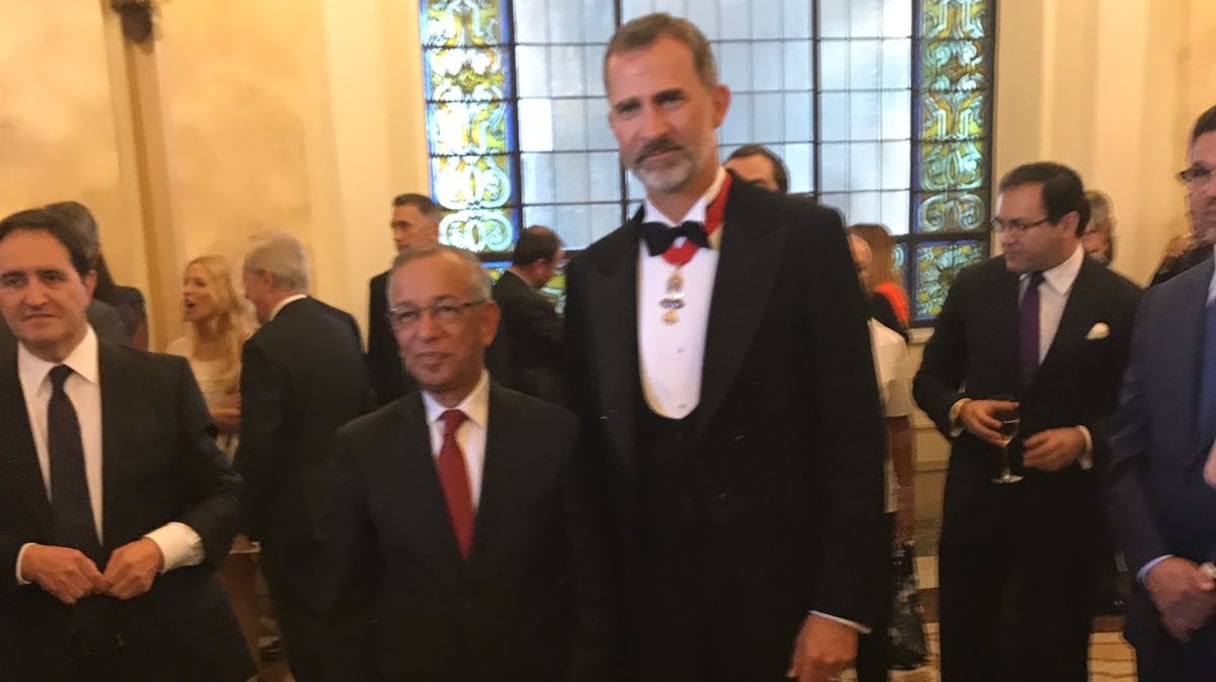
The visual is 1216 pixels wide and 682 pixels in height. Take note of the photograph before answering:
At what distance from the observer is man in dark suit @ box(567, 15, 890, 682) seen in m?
1.65

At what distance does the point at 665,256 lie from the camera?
1.75m

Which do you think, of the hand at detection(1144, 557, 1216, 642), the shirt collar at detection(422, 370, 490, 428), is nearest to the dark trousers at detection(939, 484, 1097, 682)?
the hand at detection(1144, 557, 1216, 642)

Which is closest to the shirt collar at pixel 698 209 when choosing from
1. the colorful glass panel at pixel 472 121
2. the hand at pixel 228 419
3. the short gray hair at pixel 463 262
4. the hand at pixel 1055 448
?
the short gray hair at pixel 463 262

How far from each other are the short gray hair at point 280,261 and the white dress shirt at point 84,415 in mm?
1290

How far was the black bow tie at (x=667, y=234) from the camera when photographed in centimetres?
171

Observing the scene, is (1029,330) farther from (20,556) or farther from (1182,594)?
(20,556)

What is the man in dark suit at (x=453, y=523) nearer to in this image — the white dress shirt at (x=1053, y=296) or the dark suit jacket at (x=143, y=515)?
the dark suit jacket at (x=143, y=515)

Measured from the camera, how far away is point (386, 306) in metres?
4.11

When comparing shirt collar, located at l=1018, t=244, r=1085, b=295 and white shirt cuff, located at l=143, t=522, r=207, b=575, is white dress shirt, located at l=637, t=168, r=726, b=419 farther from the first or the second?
shirt collar, located at l=1018, t=244, r=1085, b=295

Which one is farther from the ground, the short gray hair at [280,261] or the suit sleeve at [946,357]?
the short gray hair at [280,261]

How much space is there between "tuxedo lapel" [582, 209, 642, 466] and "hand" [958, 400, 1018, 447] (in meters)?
1.34

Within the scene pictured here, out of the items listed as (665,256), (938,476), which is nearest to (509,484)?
(665,256)

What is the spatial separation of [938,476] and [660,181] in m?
4.71

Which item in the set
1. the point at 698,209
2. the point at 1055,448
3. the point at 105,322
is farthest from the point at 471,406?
the point at 1055,448
